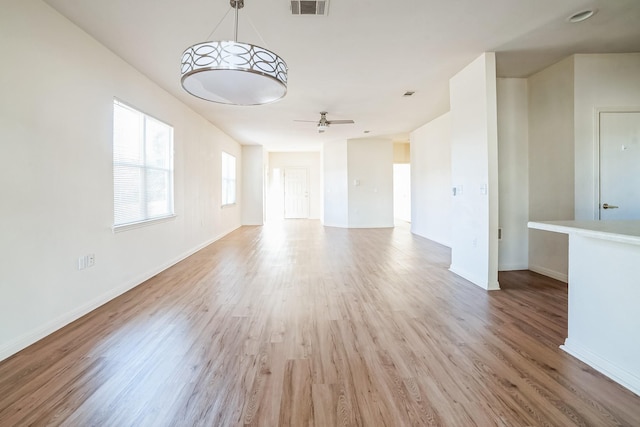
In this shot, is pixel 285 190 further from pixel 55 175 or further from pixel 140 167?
pixel 55 175

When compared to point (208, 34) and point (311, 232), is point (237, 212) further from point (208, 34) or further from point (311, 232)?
point (208, 34)

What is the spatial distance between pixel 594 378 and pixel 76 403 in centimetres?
295

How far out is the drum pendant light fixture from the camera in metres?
1.90

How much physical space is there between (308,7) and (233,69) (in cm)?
103

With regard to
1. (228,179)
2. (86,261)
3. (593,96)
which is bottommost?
(86,261)

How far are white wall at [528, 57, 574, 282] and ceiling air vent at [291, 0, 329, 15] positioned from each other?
10.3ft

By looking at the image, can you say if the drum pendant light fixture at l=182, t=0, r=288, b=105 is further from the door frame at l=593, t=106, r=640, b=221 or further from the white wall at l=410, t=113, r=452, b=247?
the white wall at l=410, t=113, r=452, b=247

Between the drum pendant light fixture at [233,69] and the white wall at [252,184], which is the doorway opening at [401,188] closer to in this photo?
the white wall at [252,184]

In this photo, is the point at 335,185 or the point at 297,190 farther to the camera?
the point at 297,190

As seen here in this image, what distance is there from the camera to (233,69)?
6.23 feet

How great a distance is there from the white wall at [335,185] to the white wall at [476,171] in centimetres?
493

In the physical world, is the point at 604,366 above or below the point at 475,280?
below

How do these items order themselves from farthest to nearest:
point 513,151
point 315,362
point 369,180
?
1. point 369,180
2. point 513,151
3. point 315,362

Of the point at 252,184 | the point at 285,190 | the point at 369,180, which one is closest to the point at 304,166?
the point at 285,190
